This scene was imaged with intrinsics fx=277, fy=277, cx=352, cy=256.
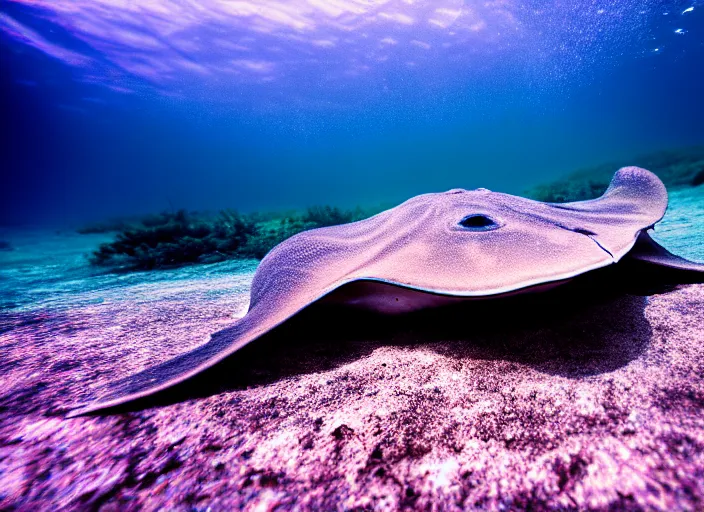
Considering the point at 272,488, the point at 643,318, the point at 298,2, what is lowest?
the point at 272,488

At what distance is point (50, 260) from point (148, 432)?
28.7 ft

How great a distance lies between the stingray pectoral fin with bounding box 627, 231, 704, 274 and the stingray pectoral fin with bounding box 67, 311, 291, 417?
180 centimetres

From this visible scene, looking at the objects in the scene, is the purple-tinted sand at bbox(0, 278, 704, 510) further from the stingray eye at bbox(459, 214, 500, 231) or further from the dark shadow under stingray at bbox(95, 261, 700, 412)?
the stingray eye at bbox(459, 214, 500, 231)

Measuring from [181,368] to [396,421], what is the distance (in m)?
0.75

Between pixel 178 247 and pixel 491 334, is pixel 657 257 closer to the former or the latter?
pixel 491 334

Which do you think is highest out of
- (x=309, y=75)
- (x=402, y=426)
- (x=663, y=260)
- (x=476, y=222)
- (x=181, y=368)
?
(x=309, y=75)

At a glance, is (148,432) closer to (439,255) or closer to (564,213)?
(439,255)

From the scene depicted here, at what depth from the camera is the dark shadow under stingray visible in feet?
3.55

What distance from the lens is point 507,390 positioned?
96cm

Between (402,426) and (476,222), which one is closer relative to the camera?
(402,426)

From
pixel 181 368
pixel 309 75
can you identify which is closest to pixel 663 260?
pixel 181 368

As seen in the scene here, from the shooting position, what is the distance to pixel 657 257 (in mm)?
1555

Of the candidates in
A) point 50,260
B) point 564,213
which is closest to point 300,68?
point 50,260

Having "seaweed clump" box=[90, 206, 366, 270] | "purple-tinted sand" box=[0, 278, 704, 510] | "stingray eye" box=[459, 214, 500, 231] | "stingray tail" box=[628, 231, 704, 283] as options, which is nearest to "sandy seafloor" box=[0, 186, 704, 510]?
"purple-tinted sand" box=[0, 278, 704, 510]
